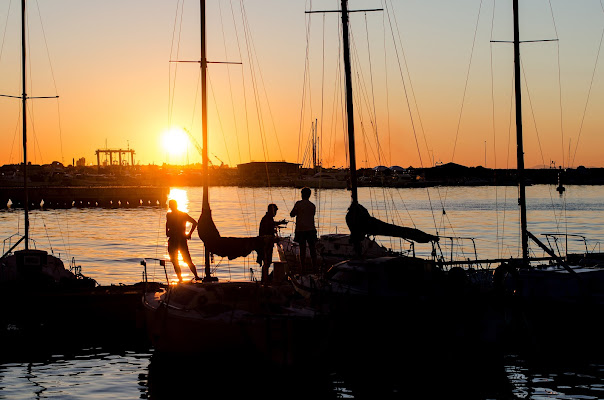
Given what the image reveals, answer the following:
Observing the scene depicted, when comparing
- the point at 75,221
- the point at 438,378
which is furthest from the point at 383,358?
the point at 75,221

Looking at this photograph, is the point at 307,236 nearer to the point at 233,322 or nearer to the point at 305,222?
the point at 305,222

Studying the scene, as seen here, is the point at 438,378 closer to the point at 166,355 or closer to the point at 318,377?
the point at 318,377

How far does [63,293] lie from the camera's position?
91.2ft

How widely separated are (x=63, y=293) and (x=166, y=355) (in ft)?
20.2

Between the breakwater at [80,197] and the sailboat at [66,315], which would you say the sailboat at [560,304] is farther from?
the breakwater at [80,197]

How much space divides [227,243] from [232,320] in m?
5.61

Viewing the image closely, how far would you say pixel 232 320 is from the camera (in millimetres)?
21234

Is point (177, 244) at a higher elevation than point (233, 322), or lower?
higher

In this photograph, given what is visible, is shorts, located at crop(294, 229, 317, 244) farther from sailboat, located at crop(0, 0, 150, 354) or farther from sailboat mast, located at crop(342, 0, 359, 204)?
sailboat, located at crop(0, 0, 150, 354)

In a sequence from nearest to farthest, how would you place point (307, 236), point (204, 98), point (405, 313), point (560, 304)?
point (405, 313)
point (560, 304)
point (204, 98)
point (307, 236)

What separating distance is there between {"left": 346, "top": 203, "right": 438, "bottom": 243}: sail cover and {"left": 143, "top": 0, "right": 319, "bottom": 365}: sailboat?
359cm

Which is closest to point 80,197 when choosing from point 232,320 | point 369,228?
point 369,228

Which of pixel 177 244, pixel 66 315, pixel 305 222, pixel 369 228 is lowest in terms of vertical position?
pixel 66 315

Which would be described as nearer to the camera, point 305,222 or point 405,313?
point 405,313
